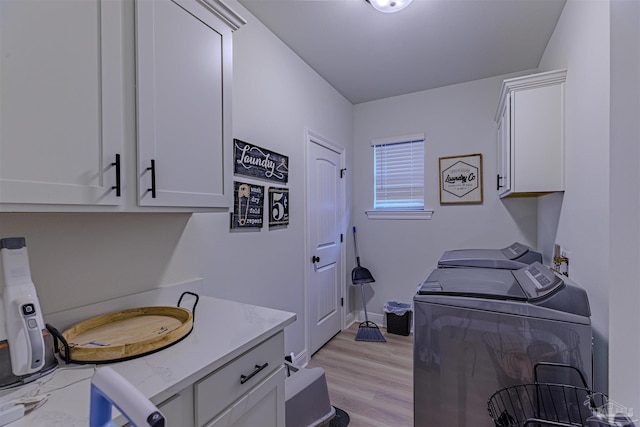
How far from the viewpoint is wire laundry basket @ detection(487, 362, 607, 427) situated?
4.07 ft

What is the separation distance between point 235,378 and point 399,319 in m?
2.60

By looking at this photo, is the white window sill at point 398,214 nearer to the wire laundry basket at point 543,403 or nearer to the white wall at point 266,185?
the white wall at point 266,185

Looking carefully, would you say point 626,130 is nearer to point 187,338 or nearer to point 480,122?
point 187,338

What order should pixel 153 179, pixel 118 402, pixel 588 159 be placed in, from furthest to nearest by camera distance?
pixel 588 159 → pixel 153 179 → pixel 118 402

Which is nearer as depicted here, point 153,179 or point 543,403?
point 153,179

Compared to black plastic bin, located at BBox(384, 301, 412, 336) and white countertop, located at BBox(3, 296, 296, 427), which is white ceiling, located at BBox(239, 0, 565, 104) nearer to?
white countertop, located at BBox(3, 296, 296, 427)

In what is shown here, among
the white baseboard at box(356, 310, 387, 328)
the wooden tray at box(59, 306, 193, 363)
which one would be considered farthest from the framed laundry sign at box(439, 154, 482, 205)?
the wooden tray at box(59, 306, 193, 363)

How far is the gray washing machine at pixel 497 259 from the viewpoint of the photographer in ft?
7.33

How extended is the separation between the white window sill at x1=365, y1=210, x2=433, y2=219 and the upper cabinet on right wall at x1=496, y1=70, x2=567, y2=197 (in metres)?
1.31

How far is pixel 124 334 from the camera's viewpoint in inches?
41.6

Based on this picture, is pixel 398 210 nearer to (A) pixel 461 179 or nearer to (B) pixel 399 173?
(B) pixel 399 173

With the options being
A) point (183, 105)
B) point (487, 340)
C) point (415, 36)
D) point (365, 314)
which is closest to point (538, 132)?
point (415, 36)

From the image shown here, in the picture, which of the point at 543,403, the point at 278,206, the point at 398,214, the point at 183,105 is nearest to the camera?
the point at 183,105

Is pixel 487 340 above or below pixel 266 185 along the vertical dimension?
below
